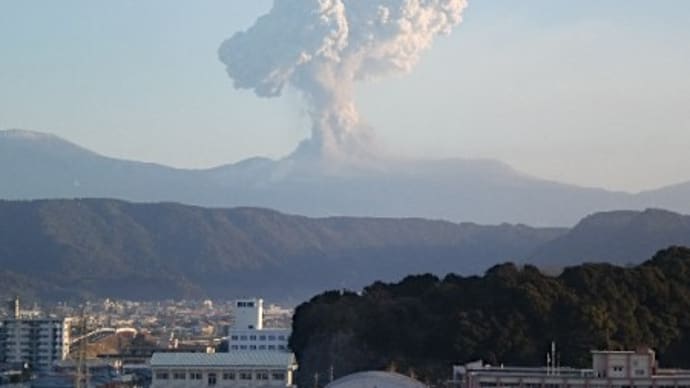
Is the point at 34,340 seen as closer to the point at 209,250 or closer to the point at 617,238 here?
the point at 617,238

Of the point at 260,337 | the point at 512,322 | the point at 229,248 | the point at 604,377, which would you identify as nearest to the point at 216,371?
the point at 512,322

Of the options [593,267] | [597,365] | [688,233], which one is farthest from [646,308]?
[688,233]

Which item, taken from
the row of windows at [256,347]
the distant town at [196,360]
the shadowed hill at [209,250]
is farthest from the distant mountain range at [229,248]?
the row of windows at [256,347]

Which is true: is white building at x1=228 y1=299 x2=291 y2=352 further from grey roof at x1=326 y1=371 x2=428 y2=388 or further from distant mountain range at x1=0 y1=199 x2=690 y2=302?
distant mountain range at x1=0 y1=199 x2=690 y2=302

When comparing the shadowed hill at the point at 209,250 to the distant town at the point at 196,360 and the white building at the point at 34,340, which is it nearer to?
the distant town at the point at 196,360

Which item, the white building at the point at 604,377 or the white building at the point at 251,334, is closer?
the white building at the point at 604,377
